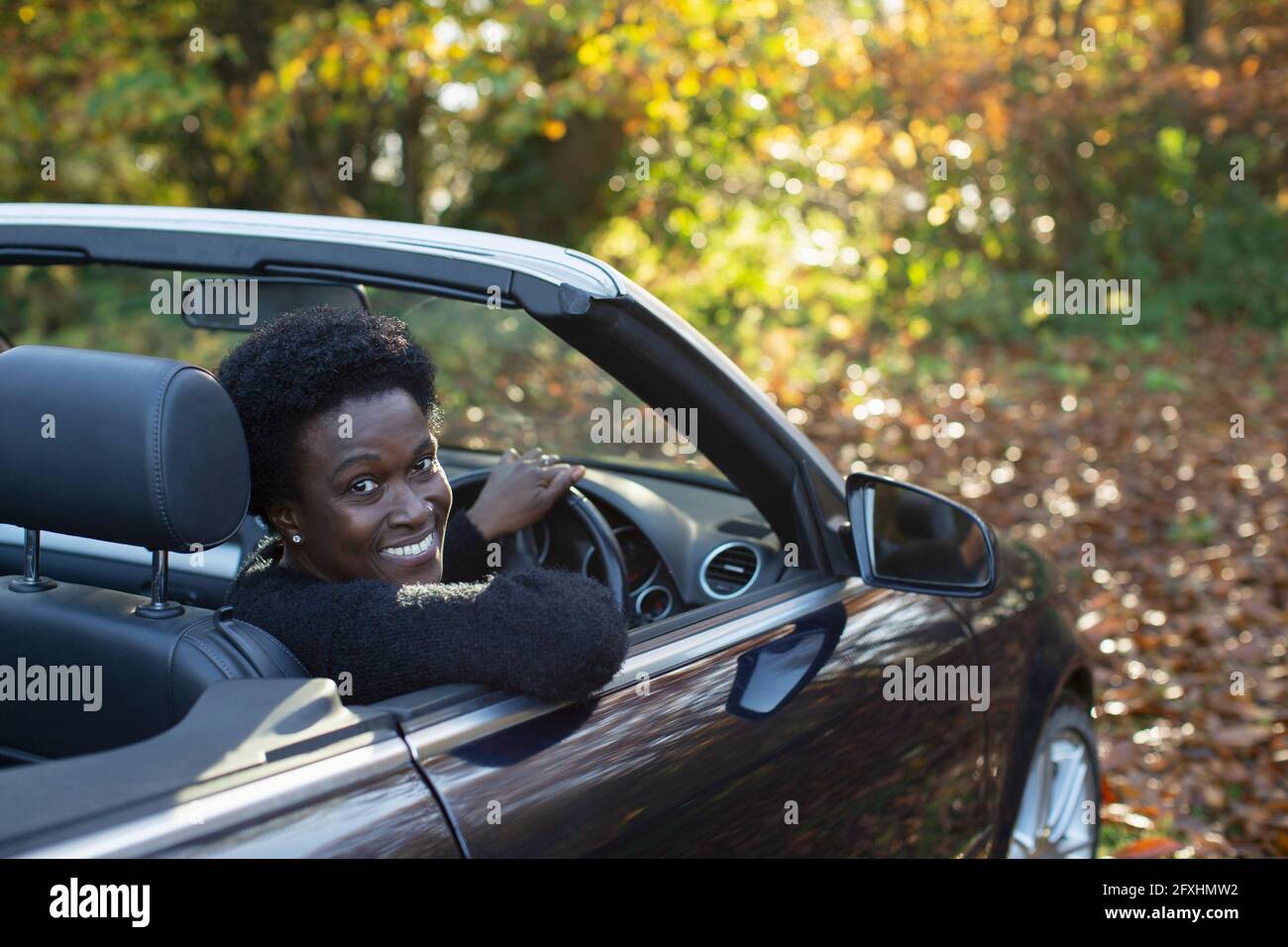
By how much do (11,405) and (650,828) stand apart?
1.06 m

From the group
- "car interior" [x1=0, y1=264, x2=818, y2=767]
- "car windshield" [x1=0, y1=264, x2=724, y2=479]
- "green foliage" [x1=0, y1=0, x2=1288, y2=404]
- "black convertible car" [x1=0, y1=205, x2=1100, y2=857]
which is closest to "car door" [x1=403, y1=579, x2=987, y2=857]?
"black convertible car" [x1=0, y1=205, x2=1100, y2=857]

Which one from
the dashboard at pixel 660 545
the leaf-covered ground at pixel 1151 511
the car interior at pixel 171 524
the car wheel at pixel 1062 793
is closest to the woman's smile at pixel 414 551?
the car interior at pixel 171 524

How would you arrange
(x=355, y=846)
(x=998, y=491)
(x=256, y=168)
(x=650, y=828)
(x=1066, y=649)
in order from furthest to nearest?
1. (x=256, y=168)
2. (x=998, y=491)
3. (x=1066, y=649)
4. (x=650, y=828)
5. (x=355, y=846)

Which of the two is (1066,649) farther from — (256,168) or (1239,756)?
(256,168)

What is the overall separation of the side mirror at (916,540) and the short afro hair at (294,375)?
3.15 ft

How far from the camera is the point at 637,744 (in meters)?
1.94

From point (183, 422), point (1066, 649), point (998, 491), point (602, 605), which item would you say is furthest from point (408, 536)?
point (998, 491)

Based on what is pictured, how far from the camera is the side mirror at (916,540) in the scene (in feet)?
8.52

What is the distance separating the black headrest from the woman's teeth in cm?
42

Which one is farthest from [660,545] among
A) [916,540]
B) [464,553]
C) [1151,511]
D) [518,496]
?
[1151,511]

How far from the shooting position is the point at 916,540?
2779mm

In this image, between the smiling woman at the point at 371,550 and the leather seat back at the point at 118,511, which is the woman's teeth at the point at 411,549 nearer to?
the smiling woman at the point at 371,550

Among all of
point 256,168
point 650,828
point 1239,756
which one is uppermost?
point 256,168

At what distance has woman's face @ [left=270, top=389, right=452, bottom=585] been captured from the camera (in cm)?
211
